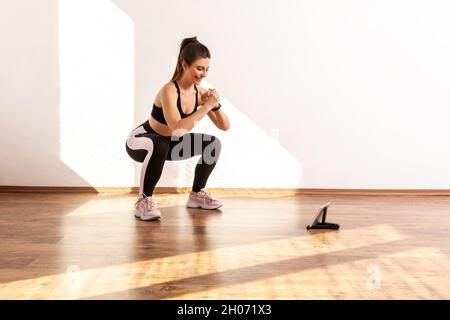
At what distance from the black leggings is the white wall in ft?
1.75

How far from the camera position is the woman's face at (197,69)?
3.11m

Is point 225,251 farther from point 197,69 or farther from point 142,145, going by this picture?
point 197,69

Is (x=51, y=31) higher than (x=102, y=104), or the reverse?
(x=51, y=31)

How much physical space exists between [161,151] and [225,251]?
0.80 m

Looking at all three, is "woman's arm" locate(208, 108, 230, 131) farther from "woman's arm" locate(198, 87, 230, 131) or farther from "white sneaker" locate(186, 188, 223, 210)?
"white sneaker" locate(186, 188, 223, 210)

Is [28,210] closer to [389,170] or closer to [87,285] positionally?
[87,285]

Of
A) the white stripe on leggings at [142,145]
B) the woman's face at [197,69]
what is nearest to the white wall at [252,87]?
the white stripe on leggings at [142,145]

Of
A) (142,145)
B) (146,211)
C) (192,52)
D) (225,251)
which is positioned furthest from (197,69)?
(225,251)

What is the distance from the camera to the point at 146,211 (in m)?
3.18

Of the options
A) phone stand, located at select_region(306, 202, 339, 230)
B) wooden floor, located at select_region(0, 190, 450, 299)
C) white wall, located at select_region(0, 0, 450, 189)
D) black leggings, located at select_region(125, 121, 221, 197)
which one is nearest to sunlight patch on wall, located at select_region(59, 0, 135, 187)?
white wall, located at select_region(0, 0, 450, 189)

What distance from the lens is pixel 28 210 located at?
3.42 meters

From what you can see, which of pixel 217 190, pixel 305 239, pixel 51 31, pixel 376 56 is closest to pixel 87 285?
pixel 305 239

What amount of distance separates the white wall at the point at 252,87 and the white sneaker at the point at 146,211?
0.80 meters

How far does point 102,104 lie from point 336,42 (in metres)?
1.51
